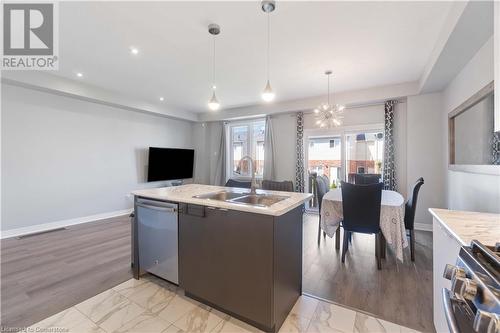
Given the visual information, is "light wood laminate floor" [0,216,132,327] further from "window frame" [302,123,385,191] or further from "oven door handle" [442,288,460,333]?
"window frame" [302,123,385,191]

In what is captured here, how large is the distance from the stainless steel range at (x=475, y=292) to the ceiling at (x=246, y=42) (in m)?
2.24

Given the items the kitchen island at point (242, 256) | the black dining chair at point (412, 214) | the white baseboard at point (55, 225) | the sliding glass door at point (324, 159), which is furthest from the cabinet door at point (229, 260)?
the white baseboard at point (55, 225)

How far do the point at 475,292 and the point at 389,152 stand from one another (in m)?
4.23

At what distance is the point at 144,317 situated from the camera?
70.1 inches

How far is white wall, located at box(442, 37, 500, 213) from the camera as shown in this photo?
1.98 metres

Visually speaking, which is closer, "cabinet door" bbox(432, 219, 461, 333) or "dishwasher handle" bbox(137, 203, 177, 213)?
"cabinet door" bbox(432, 219, 461, 333)

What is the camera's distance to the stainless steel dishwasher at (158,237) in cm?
207

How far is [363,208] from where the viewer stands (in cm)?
254

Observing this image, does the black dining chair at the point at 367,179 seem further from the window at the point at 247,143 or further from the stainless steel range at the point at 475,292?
the stainless steel range at the point at 475,292

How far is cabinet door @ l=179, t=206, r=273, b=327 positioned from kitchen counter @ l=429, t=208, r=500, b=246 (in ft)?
3.42

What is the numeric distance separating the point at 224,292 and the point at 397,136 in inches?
178

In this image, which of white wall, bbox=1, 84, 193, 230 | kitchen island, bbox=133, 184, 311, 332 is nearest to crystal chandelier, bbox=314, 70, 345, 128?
kitchen island, bbox=133, 184, 311, 332

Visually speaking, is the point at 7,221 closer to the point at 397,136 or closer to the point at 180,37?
the point at 180,37

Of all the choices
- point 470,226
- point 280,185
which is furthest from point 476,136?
point 280,185
